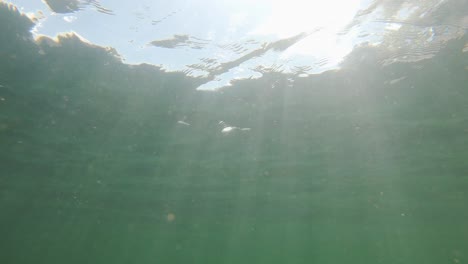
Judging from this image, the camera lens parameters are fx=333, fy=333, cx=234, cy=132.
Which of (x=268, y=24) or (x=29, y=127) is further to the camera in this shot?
(x=29, y=127)

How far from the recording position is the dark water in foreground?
13.4m

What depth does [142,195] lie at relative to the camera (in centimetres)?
2880

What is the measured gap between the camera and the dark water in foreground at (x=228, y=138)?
43.9 feet

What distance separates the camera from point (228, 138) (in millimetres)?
18312

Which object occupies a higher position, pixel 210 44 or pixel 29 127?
pixel 210 44

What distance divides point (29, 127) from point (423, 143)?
21.4 meters

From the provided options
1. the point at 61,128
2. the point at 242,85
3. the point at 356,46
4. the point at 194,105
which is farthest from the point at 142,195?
the point at 356,46

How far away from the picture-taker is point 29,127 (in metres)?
17.7

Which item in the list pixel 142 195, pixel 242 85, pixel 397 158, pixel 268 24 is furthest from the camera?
pixel 142 195

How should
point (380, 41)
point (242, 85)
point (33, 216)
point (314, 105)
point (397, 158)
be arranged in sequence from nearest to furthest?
point (380, 41), point (242, 85), point (314, 105), point (397, 158), point (33, 216)

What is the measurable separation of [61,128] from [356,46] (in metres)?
15.1

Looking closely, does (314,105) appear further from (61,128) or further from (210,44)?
(61,128)

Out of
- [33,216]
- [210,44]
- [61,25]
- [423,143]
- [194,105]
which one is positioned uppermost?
[61,25]

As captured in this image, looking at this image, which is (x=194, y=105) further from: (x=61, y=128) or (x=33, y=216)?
(x=33, y=216)
